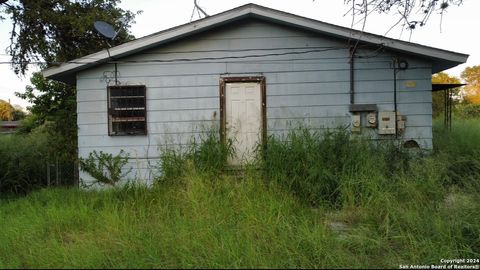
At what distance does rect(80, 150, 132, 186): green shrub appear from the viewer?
7.01m

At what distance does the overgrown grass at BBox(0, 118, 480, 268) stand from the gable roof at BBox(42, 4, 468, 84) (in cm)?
193

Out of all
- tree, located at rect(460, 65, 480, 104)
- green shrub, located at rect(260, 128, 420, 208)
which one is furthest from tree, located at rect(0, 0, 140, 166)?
tree, located at rect(460, 65, 480, 104)

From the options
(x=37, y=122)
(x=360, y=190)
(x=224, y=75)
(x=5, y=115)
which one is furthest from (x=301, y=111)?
(x=5, y=115)

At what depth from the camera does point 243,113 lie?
7.07 metres

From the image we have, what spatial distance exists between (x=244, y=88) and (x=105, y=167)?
10.4ft

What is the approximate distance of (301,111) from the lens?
277 inches

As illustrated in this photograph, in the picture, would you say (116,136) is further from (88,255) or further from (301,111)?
(88,255)

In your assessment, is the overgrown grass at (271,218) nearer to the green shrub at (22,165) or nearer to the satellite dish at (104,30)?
the green shrub at (22,165)

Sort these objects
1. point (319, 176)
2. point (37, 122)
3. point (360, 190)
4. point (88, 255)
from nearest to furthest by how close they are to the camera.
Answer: point (88, 255) → point (360, 190) → point (319, 176) → point (37, 122)

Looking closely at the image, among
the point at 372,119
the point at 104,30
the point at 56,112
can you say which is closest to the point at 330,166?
the point at 372,119

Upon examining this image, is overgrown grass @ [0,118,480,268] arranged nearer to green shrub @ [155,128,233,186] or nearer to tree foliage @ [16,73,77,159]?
green shrub @ [155,128,233,186]

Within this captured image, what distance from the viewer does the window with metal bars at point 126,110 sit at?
7113 millimetres

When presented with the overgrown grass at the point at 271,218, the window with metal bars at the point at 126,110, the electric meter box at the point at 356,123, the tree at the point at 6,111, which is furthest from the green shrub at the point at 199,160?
the tree at the point at 6,111

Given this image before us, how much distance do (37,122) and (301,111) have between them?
931 cm
